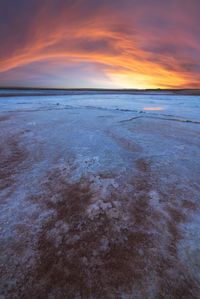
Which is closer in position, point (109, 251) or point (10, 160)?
point (109, 251)

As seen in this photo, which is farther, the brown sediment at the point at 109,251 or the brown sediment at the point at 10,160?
the brown sediment at the point at 10,160

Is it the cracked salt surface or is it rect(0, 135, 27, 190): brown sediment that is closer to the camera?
the cracked salt surface

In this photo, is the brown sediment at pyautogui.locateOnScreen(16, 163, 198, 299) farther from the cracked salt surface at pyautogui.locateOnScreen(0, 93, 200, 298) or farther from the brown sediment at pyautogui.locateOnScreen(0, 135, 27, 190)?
the brown sediment at pyautogui.locateOnScreen(0, 135, 27, 190)

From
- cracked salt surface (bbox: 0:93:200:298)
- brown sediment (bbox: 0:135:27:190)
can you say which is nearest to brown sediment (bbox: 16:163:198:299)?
cracked salt surface (bbox: 0:93:200:298)

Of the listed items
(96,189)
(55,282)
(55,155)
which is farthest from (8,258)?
(55,155)

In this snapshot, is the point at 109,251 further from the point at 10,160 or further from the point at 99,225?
the point at 10,160

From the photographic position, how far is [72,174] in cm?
96

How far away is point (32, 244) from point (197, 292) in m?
0.55

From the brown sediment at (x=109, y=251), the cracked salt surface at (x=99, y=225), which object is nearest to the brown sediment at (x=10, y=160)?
the cracked salt surface at (x=99, y=225)

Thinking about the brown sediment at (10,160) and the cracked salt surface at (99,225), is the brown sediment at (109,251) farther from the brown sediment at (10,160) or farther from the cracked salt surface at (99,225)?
the brown sediment at (10,160)

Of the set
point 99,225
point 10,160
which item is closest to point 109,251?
point 99,225

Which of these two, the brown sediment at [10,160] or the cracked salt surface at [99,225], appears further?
the brown sediment at [10,160]

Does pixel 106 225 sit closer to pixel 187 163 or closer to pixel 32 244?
A: pixel 32 244

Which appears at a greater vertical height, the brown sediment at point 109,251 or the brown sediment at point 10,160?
the brown sediment at point 10,160
